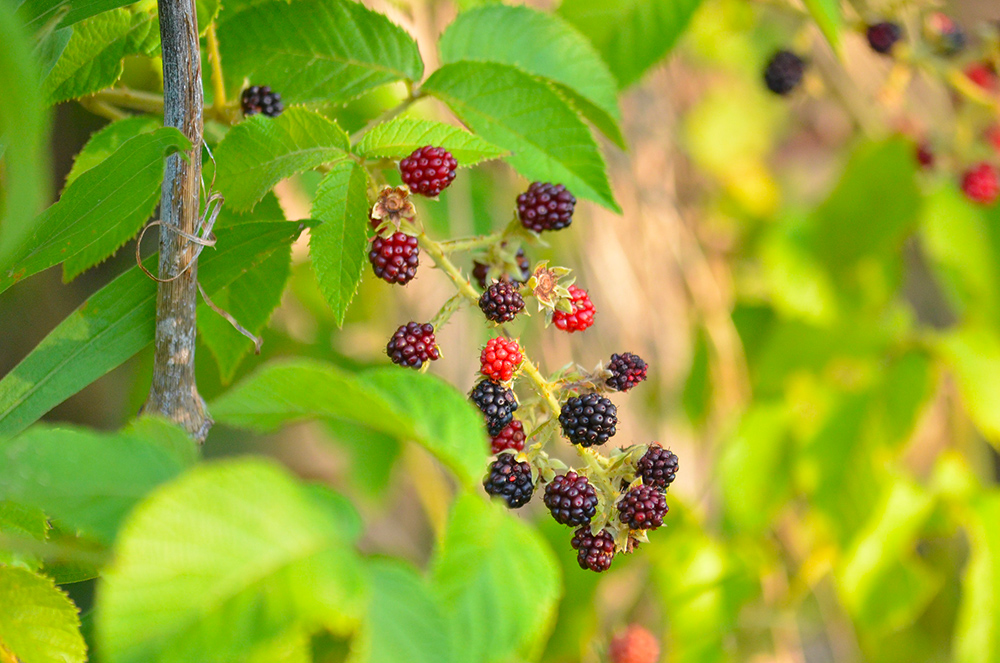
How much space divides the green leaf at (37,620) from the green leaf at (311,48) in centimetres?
36

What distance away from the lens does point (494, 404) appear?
0.48 metres

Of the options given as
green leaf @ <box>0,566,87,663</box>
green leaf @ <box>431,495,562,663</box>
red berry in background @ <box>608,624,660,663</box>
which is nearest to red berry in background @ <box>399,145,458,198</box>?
green leaf @ <box>431,495,562,663</box>

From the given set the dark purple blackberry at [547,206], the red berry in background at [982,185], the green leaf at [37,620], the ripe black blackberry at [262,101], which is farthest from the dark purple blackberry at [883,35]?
the green leaf at [37,620]

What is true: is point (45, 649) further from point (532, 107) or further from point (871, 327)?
point (871, 327)

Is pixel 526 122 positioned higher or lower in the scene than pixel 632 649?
higher

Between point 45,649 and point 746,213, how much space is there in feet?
5.34

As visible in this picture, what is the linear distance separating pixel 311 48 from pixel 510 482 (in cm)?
Answer: 35

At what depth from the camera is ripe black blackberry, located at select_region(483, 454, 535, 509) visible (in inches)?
18.0

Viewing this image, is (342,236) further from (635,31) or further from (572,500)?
(635,31)

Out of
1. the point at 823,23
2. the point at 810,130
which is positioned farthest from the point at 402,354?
the point at 810,130

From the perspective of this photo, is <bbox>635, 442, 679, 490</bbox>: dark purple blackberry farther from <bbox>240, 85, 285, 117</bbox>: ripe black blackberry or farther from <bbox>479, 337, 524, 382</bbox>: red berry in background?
<bbox>240, 85, 285, 117</bbox>: ripe black blackberry

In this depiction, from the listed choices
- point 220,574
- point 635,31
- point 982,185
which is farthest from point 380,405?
point 982,185

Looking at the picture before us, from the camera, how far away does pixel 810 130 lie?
291 cm

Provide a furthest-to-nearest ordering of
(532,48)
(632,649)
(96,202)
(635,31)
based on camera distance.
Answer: (632,649)
(635,31)
(532,48)
(96,202)
